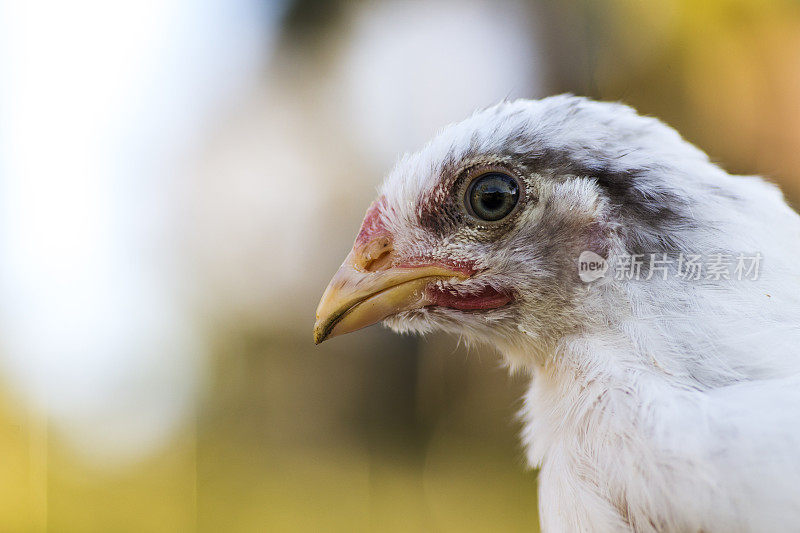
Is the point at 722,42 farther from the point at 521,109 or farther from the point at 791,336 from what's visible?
the point at 791,336

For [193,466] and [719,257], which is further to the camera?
[193,466]

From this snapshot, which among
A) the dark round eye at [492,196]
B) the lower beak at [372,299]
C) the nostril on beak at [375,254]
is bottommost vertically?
the lower beak at [372,299]

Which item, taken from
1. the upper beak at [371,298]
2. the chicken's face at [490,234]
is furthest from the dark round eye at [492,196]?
the upper beak at [371,298]

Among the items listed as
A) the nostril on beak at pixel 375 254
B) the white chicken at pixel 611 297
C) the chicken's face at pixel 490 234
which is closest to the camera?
the white chicken at pixel 611 297

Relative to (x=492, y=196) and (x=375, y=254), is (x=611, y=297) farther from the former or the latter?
(x=375, y=254)

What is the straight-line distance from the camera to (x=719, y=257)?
0.78 metres

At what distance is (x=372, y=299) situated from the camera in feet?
3.09

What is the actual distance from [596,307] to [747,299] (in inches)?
7.1

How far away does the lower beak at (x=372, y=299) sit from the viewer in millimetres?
934

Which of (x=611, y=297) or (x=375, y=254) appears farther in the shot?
(x=375, y=254)

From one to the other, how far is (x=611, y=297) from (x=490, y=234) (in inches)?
7.5

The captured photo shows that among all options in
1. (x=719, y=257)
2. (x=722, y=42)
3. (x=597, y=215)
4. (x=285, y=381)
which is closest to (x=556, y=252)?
(x=597, y=215)

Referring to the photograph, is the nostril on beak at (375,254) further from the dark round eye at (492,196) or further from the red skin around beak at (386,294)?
the dark round eye at (492,196)

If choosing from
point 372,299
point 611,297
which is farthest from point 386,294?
point 611,297
